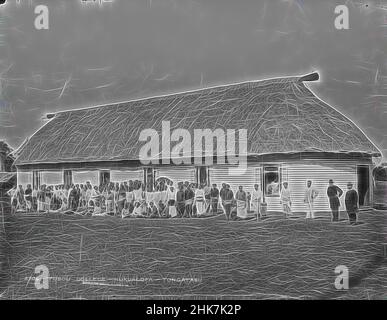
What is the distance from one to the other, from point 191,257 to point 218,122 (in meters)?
1.45

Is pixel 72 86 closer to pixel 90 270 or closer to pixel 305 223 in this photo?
pixel 90 270

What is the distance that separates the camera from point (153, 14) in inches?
198

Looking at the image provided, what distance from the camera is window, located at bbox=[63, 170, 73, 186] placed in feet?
17.2

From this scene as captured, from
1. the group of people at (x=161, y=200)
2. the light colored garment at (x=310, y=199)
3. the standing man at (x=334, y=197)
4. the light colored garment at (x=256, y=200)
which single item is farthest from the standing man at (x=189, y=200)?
the standing man at (x=334, y=197)

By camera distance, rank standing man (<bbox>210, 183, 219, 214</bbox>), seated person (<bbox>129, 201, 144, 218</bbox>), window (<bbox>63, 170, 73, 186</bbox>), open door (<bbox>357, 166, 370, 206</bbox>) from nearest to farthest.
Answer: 1. open door (<bbox>357, 166, 370, 206</bbox>)
2. standing man (<bbox>210, 183, 219, 214</bbox>)
3. seated person (<bbox>129, 201, 144, 218</bbox>)
4. window (<bbox>63, 170, 73, 186</bbox>)

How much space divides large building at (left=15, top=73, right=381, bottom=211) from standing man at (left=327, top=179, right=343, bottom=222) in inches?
2.1

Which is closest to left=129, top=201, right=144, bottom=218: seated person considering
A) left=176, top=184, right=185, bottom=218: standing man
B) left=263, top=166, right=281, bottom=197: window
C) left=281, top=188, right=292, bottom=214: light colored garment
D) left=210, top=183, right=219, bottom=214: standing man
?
left=176, top=184, right=185, bottom=218: standing man

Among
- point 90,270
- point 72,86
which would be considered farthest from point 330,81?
point 90,270

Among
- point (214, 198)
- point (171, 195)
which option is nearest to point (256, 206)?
point (214, 198)

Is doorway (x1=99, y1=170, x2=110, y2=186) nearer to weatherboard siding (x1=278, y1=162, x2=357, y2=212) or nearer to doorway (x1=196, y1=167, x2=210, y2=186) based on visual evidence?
doorway (x1=196, y1=167, x2=210, y2=186)

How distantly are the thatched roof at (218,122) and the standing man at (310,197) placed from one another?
0.39m

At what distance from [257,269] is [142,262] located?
46.9 inches

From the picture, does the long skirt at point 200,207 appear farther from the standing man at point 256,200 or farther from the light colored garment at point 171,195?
the standing man at point 256,200

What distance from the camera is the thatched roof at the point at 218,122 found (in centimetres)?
494
